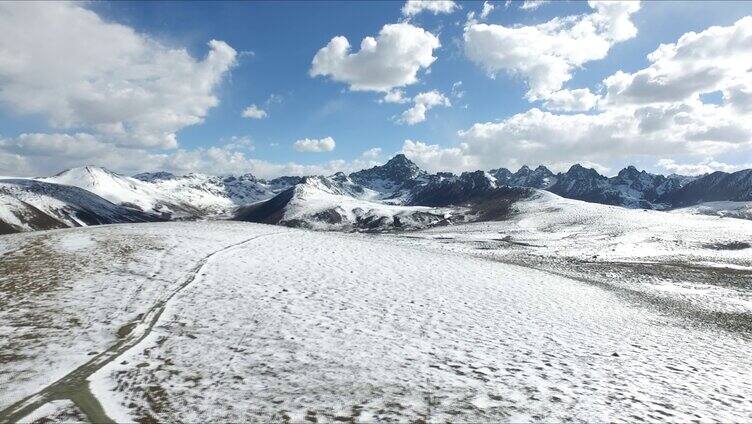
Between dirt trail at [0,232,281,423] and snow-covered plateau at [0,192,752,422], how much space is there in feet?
0.19

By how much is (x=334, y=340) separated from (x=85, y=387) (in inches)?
275

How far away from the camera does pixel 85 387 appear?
10.8 metres

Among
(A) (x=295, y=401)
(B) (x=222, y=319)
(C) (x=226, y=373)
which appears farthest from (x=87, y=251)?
(A) (x=295, y=401)

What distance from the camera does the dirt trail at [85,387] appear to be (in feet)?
31.6

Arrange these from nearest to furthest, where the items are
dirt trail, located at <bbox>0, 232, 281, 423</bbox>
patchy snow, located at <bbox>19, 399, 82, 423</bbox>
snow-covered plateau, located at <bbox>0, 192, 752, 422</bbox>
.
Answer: patchy snow, located at <bbox>19, 399, 82, 423</bbox> < dirt trail, located at <bbox>0, 232, 281, 423</bbox> < snow-covered plateau, located at <bbox>0, 192, 752, 422</bbox>

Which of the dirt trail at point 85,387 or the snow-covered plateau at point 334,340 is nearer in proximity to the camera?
the dirt trail at point 85,387

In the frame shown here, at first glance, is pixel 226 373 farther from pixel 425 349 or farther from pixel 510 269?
pixel 510 269

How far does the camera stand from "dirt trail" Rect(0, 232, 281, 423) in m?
A: 9.64

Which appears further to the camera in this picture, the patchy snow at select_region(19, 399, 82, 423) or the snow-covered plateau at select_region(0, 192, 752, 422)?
the snow-covered plateau at select_region(0, 192, 752, 422)

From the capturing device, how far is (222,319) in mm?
16094

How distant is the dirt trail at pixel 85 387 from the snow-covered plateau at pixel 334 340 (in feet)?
0.19

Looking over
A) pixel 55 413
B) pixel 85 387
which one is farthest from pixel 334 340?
pixel 55 413

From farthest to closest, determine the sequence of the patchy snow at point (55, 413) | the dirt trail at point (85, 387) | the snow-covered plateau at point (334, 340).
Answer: the snow-covered plateau at point (334, 340) < the dirt trail at point (85, 387) < the patchy snow at point (55, 413)

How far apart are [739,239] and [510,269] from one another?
2514 inches
